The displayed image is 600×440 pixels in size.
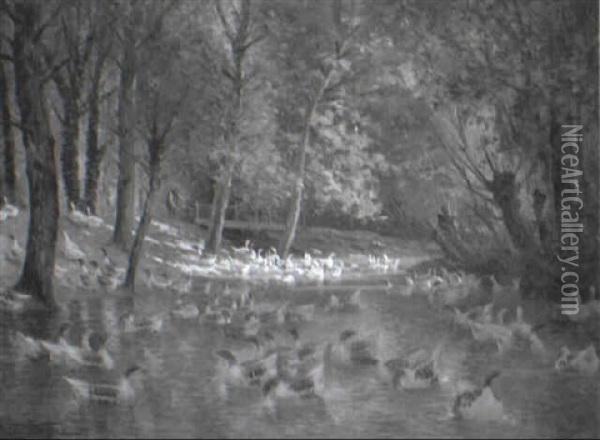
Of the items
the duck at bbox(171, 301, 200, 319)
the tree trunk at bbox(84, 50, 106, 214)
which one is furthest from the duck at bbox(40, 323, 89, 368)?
the tree trunk at bbox(84, 50, 106, 214)

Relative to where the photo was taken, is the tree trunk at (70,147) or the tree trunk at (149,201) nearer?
the tree trunk at (149,201)

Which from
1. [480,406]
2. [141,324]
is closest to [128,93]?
[141,324]

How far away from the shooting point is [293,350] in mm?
11875

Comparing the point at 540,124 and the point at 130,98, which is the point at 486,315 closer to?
the point at 540,124

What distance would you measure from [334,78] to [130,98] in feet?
26.6

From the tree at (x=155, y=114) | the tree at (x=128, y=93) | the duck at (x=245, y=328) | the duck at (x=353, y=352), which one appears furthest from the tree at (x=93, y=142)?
the duck at (x=353, y=352)

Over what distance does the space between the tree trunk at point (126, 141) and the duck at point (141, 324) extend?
7.98 meters

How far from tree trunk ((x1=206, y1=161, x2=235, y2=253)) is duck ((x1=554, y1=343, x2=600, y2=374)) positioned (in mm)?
17702

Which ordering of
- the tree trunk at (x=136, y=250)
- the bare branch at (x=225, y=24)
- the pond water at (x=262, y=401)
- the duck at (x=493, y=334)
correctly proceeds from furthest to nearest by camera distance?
the bare branch at (x=225, y=24), the tree trunk at (x=136, y=250), the duck at (x=493, y=334), the pond water at (x=262, y=401)

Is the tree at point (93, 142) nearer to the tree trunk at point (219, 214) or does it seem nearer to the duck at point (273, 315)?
the tree trunk at point (219, 214)

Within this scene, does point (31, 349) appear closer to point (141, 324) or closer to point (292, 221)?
point (141, 324)

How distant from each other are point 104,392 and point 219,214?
19373 millimetres

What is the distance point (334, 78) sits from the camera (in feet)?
98.3

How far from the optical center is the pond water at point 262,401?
884 centimetres
